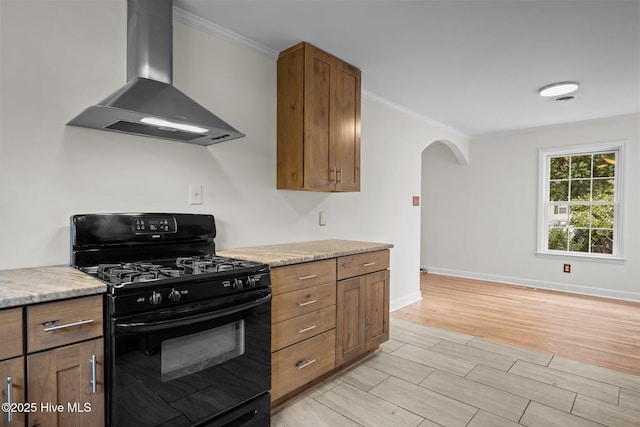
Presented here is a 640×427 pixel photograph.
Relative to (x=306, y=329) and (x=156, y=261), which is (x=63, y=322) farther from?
(x=306, y=329)

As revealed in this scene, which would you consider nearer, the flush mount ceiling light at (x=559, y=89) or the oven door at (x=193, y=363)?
the oven door at (x=193, y=363)

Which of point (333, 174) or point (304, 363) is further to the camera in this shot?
point (333, 174)

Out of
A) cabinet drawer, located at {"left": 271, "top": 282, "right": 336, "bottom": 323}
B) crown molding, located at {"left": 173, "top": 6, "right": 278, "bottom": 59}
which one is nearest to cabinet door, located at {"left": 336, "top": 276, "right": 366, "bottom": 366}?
cabinet drawer, located at {"left": 271, "top": 282, "right": 336, "bottom": 323}

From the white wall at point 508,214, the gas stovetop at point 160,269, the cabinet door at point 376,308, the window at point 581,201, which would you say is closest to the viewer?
the gas stovetop at point 160,269

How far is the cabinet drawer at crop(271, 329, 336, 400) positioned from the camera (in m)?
2.00

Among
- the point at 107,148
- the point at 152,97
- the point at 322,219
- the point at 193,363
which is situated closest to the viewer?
the point at 193,363

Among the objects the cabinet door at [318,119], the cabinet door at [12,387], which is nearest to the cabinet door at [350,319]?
the cabinet door at [318,119]

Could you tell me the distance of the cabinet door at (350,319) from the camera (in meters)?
2.44

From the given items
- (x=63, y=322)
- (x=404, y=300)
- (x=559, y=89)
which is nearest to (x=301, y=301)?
(x=63, y=322)

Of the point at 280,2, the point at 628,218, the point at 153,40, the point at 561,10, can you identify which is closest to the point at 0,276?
the point at 153,40

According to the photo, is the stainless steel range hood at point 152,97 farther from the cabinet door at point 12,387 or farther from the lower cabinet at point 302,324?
the cabinet door at point 12,387

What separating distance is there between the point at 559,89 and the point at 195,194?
3.58 m

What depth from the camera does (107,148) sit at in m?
1.92

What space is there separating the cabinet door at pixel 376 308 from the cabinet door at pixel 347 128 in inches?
31.2
